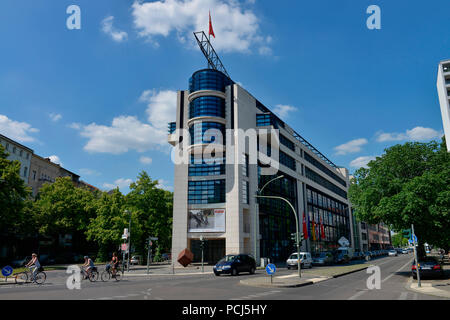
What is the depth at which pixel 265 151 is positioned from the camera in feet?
171

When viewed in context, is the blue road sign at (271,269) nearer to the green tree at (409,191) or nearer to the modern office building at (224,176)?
the green tree at (409,191)

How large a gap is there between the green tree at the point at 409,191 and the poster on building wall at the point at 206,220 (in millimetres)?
21401

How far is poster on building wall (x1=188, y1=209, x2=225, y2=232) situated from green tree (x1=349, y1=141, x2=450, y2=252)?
21401mm

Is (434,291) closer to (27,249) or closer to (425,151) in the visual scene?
(425,151)

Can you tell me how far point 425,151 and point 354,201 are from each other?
20.7 feet

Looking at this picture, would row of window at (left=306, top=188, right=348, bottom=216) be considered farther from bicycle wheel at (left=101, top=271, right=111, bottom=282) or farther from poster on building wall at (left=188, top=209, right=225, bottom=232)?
bicycle wheel at (left=101, top=271, right=111, bottom=282)

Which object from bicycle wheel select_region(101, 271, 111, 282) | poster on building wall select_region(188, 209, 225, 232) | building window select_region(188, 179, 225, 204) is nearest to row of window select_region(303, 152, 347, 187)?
building window select_region(188, 179, 225, 204)

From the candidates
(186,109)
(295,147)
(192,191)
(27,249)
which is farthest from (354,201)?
(27,249)

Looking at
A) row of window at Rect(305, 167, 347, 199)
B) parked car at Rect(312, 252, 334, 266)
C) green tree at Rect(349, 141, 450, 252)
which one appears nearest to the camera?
green tree at Rect(349, 141, 450, 252)

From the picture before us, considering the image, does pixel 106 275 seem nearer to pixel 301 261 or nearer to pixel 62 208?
pixel 301 261

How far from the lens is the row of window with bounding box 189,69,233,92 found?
47.2m

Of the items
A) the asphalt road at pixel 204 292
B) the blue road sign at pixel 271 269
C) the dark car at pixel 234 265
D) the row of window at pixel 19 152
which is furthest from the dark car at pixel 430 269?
the row of window at pixel 19 152

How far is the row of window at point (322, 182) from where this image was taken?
223 feet

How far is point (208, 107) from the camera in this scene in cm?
4628
